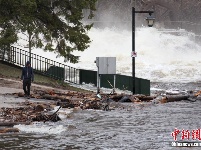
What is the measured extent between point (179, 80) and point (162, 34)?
36746mm

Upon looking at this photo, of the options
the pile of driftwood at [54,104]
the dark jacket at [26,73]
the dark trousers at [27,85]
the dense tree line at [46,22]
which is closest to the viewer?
the pile of driftwood at [54,104]

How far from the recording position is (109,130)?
15938 millimetres

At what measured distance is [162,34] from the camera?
85.0m

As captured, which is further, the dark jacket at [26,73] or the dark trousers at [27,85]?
the dark jacket at [26,73]

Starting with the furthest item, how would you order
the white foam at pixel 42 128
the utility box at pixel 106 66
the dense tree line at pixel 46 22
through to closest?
the dense tree line at pixel 46 22 < the utility box at pixel 106 66 < the white foam at pixel 42 128

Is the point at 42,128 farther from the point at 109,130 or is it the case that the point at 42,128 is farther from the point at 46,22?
the point at 46,22

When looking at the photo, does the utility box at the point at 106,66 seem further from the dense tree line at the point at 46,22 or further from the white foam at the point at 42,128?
the white foam at the point at 42,128

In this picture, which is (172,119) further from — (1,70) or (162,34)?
(162,34)

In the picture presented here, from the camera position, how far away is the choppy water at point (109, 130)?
45.1 feet

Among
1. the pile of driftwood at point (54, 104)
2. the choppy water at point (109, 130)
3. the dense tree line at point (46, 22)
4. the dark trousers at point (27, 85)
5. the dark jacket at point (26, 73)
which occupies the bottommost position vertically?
the choppy water at point (109, 130)

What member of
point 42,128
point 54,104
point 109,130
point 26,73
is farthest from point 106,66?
point 42,128

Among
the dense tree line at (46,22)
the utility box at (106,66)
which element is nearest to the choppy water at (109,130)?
the utility box at (106,66)

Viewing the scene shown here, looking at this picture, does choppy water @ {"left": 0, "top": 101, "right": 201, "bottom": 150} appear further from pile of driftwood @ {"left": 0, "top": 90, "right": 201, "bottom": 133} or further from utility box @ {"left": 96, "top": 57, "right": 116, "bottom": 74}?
utility box @ {"left": 96, "top": 57, "right": 116, "bottom": 74}

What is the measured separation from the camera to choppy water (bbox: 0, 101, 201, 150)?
13.8m
